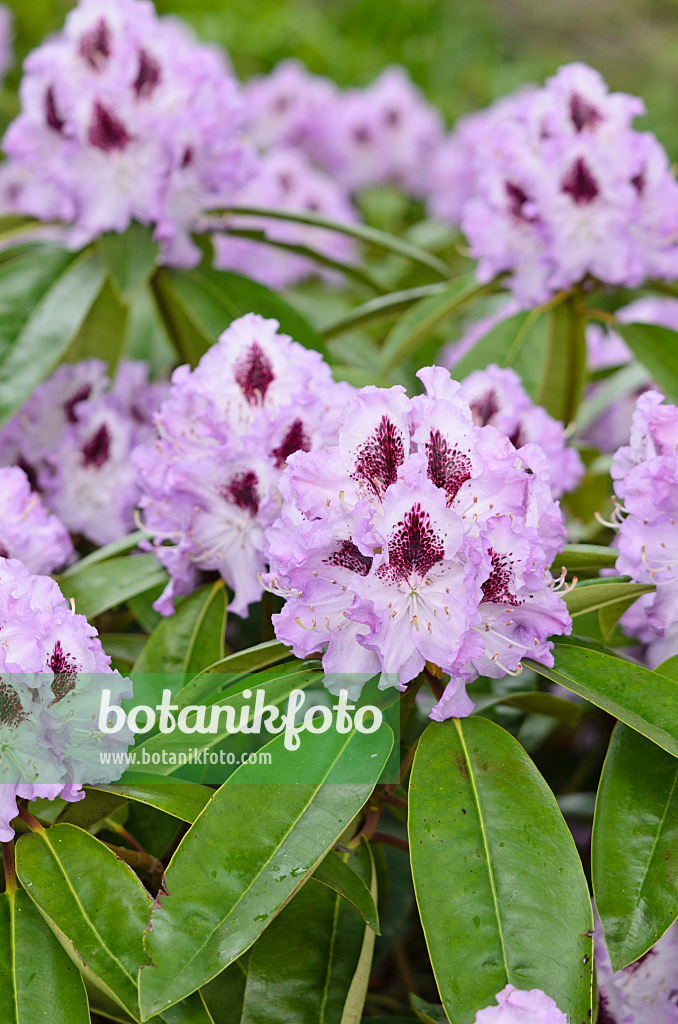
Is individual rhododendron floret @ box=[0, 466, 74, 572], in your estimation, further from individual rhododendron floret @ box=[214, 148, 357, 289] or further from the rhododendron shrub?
individual rhododendron floret @ box=[214, 148, 357, 289]

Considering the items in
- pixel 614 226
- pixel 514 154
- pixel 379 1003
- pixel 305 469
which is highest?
pixel 514 154

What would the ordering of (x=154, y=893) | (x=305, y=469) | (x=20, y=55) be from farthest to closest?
(x=20, y=55) → (x=154, y=893) → (x=305, y=469)

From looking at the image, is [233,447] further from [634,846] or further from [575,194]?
[575,194]

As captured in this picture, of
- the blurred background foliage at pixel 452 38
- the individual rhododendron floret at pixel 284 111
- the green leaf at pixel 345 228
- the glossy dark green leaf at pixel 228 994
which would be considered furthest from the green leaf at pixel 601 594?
the blurred background foliage at pixel 452 38

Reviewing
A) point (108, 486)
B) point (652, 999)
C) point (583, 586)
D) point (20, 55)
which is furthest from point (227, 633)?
point (20, 55)

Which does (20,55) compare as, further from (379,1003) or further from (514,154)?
(379,1003)

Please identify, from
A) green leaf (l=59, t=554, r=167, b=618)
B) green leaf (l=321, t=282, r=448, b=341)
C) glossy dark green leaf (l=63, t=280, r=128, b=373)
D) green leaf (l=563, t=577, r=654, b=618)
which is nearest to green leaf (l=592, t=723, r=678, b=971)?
green leaf (l=563, t=577, r=654, b=618)
